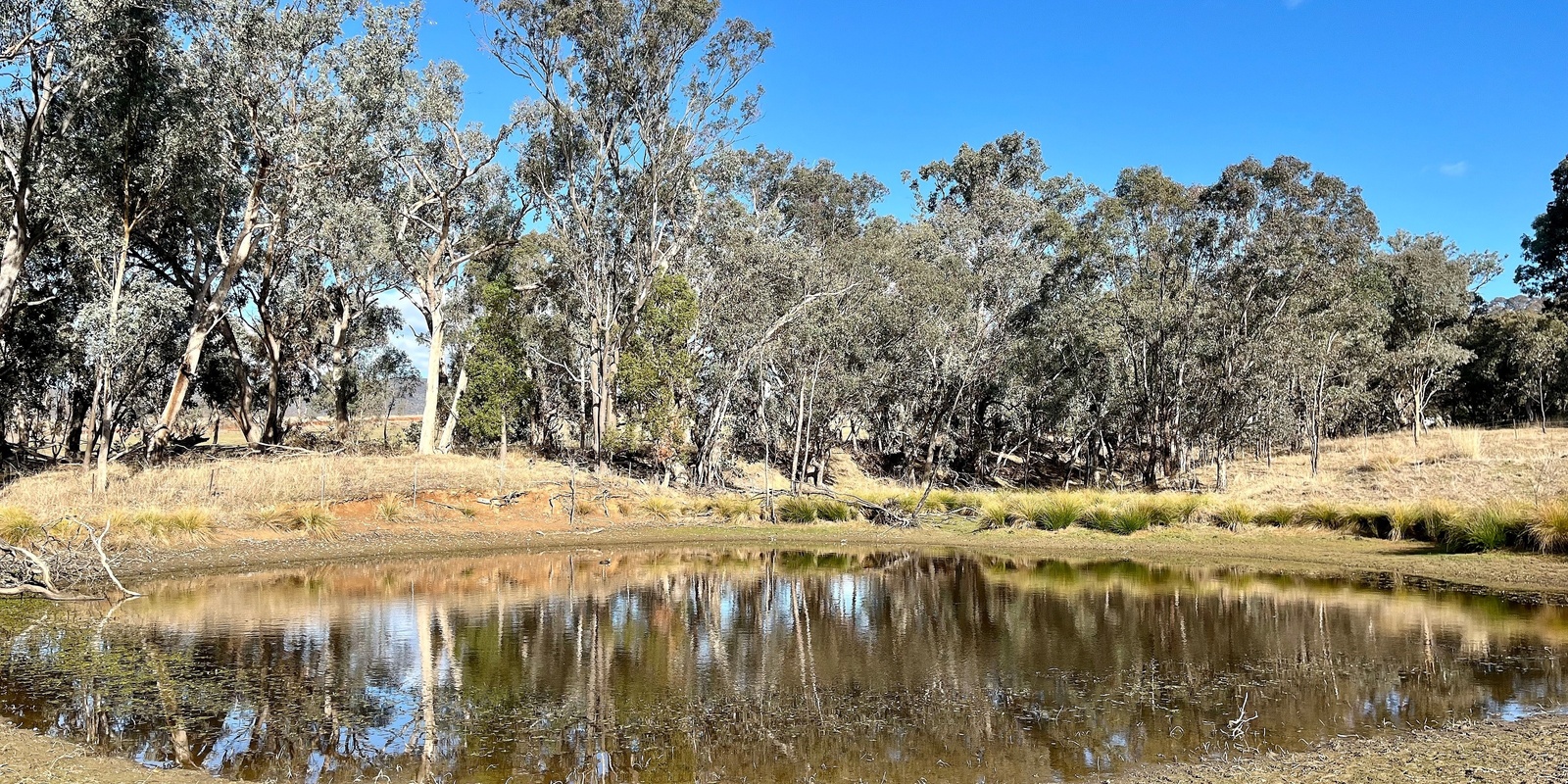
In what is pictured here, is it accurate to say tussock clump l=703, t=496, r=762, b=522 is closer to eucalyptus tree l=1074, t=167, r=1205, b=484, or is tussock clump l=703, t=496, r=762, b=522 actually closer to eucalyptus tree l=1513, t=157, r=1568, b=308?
eucalyptus tree l=1074, t=167, r=1205, b=484

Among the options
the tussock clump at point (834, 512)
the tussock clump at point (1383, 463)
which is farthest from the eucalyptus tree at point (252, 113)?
the tussock clump at point (1383, 463)

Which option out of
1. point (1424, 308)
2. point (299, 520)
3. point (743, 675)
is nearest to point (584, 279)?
point (299, 520)

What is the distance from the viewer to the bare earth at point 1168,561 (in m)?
7.63

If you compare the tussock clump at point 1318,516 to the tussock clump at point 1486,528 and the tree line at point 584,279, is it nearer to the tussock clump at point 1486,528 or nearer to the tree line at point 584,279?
the tussock clump at point 1486,528

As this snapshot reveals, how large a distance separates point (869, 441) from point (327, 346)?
27.5m

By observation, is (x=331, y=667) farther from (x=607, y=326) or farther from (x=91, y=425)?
(x=607, y=326)

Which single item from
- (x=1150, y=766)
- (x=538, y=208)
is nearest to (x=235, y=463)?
(x=538, y=208)

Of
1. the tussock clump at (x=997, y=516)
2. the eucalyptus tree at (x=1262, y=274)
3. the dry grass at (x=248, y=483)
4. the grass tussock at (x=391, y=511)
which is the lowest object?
the tussock clump at (x=997, y=516)

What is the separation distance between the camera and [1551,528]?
19125 millimetres

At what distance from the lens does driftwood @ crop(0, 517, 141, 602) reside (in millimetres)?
14609

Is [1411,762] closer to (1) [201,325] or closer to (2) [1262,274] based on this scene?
(2) [1262,274]

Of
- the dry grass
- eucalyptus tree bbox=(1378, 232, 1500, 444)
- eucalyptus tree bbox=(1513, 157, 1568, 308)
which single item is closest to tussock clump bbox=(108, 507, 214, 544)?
the dry grass

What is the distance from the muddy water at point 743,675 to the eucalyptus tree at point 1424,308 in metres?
39.3

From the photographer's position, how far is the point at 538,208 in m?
40.3
